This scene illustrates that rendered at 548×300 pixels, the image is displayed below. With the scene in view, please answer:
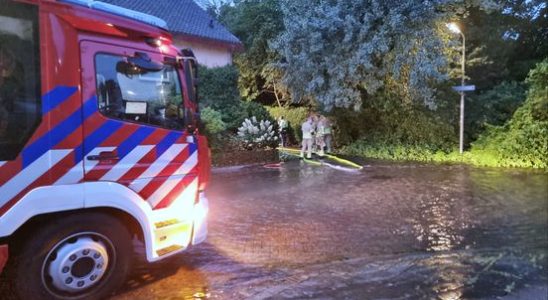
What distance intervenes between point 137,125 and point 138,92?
331 mm

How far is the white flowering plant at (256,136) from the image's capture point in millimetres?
15945

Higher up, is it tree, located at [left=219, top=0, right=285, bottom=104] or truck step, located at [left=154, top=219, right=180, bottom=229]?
tree, located at [left=219, top=0, right=285, bottom=104]

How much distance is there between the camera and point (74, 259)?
4309 mm

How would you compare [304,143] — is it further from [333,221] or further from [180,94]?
[180,94]

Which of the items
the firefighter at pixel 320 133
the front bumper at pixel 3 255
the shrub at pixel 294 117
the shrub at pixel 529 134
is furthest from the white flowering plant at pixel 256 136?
the front bumper at pixel 3 255

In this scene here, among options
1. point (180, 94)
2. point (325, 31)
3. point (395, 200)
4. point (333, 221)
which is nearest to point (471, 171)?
point (395, 200)

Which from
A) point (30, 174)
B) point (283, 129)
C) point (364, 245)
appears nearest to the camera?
point (30, 174)

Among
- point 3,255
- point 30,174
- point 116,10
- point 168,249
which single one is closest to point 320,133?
point 168,249

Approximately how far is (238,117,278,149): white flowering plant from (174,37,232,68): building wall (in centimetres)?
793

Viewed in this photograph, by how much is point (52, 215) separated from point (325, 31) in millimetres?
14090

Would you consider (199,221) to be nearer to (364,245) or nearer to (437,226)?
(364,245)

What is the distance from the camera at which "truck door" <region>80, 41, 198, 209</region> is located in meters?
→ 4.40

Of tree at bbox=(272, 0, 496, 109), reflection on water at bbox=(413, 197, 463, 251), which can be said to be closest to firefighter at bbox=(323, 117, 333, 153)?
tree at bbox=(272, 0, 496, 109)

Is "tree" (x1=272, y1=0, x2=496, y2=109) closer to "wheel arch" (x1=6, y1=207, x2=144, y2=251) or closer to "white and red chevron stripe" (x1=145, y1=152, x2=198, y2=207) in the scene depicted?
"white and red chevron stripe" (x1=145, y1=152, x2=198, y2=207)
